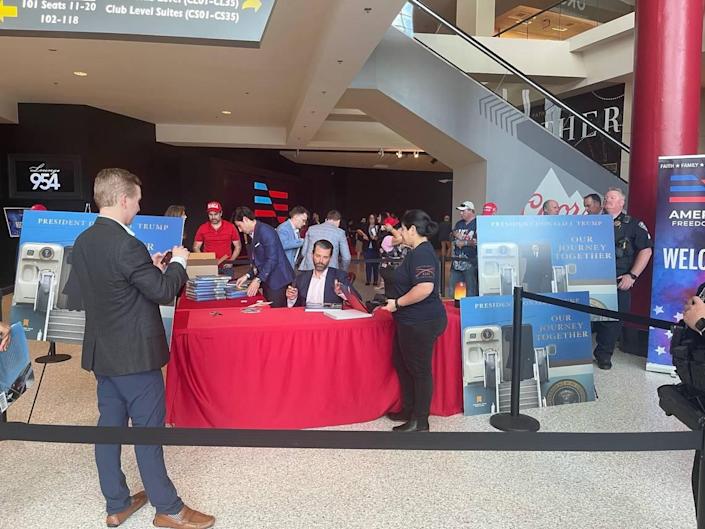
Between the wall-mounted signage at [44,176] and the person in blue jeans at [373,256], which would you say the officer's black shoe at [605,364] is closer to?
the person in blue jeans at [373,256]

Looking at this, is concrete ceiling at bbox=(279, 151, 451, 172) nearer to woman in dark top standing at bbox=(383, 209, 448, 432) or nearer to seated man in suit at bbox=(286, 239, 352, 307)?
seated man in suit at bbox=(286, 239, 352, 307)

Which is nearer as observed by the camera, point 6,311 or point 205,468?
point 205,468

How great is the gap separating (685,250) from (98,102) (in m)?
9.23

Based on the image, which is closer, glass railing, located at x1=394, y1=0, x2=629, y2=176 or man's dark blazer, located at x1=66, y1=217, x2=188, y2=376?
man's dark blazer, located at x1=66, y1=217, x2=188, y2=376

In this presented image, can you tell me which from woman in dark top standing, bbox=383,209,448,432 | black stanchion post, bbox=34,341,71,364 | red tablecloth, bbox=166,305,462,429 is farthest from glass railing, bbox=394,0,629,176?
black stanchion post, bbox=34,341,71,364

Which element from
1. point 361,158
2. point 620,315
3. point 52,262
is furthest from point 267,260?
point 361,158

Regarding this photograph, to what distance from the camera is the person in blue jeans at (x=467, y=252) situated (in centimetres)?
602

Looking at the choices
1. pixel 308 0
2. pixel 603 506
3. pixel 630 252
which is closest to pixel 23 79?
pixel 308 0

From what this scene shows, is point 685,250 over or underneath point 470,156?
underneath

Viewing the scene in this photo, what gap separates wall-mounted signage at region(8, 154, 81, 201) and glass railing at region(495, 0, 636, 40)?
9.11 meters

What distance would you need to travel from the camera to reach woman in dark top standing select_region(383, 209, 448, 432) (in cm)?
289

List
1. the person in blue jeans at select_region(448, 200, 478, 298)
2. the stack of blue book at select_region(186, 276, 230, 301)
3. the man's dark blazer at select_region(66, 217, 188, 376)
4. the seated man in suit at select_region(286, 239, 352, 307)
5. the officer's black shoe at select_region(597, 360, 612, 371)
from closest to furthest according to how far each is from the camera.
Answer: the man's dark blazer at select_region(66, 217, 188, 376)
the seated man in suit at select_region(286, 239, 352, 307)
the stack of blue book at select_region(186, 276, 230, 301)
the officer's black shoe at select_region(597, 360, 612, 371)
the person in blue jeans at select_region(448, 200, 478, 298)

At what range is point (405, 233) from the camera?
302 cm

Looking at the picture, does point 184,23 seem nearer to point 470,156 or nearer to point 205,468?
point 205,468
